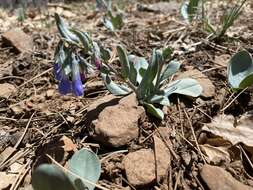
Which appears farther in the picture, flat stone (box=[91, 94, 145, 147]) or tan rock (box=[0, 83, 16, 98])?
tan rock (box=[0, 83, 16, 98])

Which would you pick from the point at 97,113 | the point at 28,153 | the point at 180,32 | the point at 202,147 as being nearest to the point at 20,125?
the point at 28,153

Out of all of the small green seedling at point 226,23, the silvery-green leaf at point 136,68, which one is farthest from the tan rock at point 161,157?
the small green seedling at point 226,23

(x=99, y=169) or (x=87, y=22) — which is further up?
(x=99, y=169)

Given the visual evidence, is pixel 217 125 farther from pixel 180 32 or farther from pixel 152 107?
pixel 180 32

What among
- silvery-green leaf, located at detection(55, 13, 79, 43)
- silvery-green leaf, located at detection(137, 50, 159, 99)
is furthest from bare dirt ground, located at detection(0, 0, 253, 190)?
silvery-green leaf, located at detection(55, 13, 79, 43)

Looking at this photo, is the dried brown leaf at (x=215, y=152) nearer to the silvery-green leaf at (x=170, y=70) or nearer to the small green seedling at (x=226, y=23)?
the silvery-green leaf at (x=170, y=70)

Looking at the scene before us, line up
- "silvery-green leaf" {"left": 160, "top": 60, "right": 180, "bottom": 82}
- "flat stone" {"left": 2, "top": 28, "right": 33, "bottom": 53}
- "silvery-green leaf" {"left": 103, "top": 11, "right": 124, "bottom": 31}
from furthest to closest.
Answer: "silvery-green leaf" {"left": 103, "top": 11, "right": 124, "bottom": 31}, "flat stone" {"left": 2, "top": 28, "right": 33, "bottom": 53}, "silvery-green leaf" {"left": 160, "top": 60, "right": 180, "bottom": 82}

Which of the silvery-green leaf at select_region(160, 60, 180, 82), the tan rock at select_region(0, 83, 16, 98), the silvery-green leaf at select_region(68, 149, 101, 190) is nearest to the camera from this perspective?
the silvery-green leaf at select_region(68, 149, 101, 190)

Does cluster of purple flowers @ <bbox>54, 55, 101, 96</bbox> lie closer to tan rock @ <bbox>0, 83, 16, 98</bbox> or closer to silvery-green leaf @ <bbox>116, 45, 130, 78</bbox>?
silvery-green leaf @ <bbox>116, 45, 130, 78</bbox>
